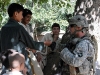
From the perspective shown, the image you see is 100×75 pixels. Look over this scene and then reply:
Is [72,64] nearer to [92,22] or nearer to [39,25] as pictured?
[92,22]

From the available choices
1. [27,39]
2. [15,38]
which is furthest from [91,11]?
[15,38]

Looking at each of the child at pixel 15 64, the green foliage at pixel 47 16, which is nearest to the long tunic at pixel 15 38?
the child at pixel 15 64

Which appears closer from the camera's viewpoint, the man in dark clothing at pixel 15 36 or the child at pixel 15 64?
the child at pixel 15 64

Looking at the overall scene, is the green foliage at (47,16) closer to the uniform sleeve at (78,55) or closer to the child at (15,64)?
the uniform sleeve at (78,55)

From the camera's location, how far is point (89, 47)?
296 cm

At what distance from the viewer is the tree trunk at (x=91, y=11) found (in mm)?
Answer: 5145

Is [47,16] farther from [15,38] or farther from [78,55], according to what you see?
[78,55]

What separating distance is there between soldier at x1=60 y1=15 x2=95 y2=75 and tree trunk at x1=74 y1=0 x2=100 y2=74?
2099mm

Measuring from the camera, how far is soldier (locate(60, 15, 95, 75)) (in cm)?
292

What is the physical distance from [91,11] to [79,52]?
2480mm

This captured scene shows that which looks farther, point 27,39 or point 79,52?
point 27,39

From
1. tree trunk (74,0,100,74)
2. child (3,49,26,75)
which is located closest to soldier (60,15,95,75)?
child (3,49,26,75)

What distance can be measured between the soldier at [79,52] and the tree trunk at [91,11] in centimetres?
210

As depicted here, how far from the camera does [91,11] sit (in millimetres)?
5242
